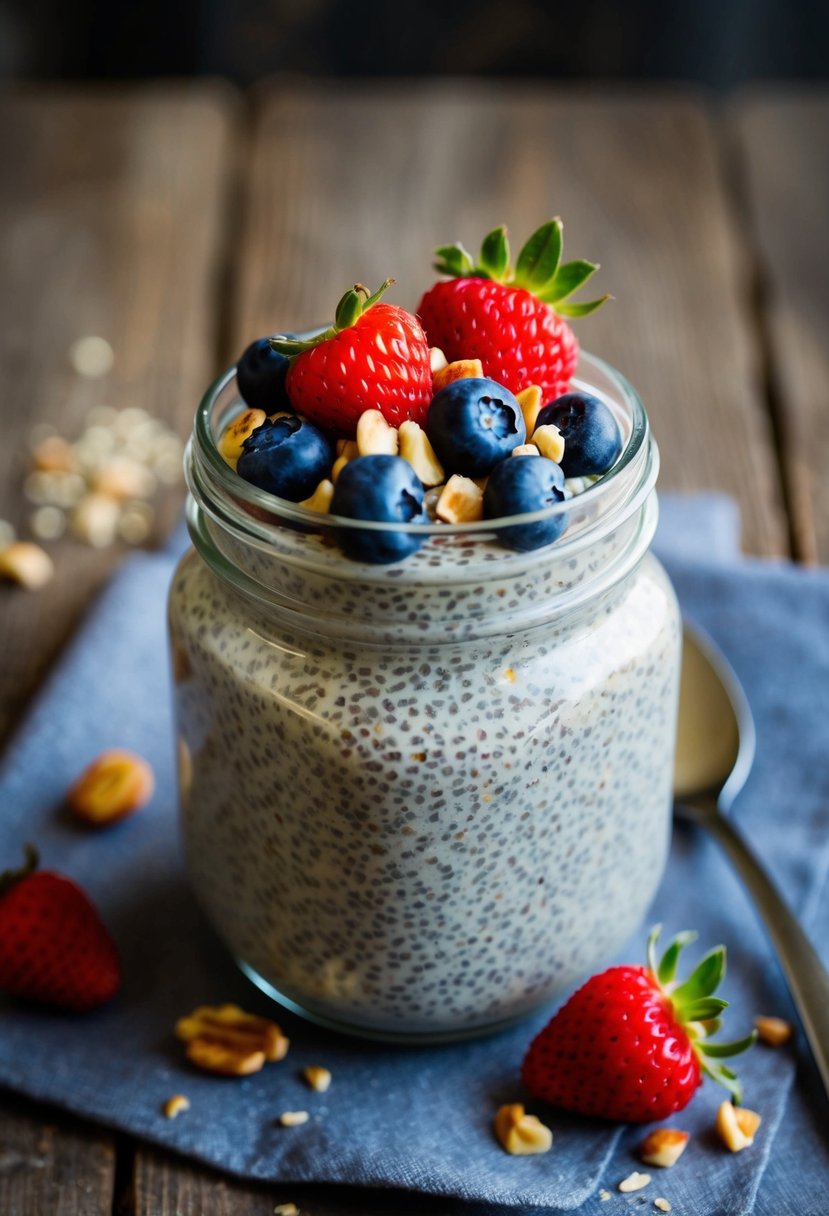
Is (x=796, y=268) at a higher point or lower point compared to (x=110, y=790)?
higher

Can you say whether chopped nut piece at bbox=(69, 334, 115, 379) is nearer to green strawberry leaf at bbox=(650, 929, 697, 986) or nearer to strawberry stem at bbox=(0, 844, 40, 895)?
strawberry stem at bbox=(0, 844, 40, 895)

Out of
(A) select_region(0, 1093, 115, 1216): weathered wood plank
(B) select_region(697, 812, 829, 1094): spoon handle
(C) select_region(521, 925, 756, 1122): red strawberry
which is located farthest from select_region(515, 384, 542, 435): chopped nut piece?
(A) select_region(0, 1093, 115, 1216): weathered wood plank

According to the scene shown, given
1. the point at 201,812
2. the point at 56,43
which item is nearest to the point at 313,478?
the point at 201,812

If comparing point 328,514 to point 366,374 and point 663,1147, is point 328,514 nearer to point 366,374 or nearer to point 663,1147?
point 366,374

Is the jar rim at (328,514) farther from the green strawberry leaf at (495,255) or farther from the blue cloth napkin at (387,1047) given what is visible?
the blue cloth napkin at (387,1047)

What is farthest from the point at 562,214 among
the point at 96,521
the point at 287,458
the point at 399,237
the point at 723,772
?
the point at 287,458

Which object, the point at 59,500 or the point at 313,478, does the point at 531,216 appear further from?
the point at 313,478
